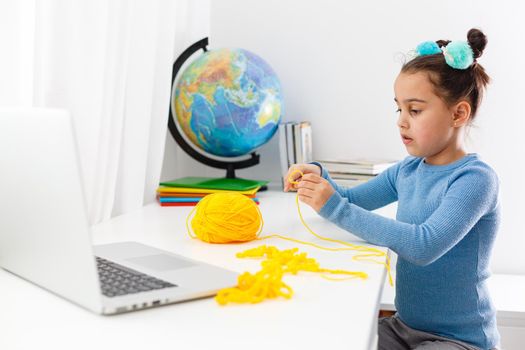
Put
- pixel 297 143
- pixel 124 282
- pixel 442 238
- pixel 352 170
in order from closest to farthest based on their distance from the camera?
pixel 124 282
pixel 442 238
pixel 352 170
pixel 297 143

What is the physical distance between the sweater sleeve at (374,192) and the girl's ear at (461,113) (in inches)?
8.7

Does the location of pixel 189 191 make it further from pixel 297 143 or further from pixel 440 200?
pixel 440 200

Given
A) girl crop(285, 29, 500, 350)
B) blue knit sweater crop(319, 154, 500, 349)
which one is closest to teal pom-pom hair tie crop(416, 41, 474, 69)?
girl crop(285, 29, 500, 350)

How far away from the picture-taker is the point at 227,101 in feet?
5.94

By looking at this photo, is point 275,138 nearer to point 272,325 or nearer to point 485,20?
point 485,20

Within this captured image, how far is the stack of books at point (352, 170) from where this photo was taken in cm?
189

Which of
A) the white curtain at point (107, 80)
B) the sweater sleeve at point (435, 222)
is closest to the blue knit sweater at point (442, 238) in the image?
the sweater sleeve at point (435, 222)

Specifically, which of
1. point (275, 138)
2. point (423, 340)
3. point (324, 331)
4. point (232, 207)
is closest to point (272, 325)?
point (324, 331)

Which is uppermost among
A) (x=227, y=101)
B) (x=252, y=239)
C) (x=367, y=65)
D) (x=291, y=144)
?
(x=367, y=65)

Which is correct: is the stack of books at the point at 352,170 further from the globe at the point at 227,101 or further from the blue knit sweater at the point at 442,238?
the blue knit sweater at the point at 442,238

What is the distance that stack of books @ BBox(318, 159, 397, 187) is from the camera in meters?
1.89

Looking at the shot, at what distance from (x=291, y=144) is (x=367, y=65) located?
1.23ft

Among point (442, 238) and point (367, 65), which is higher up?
point (367, 65)

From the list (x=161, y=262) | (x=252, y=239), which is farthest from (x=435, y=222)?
(x=161, y=262)
